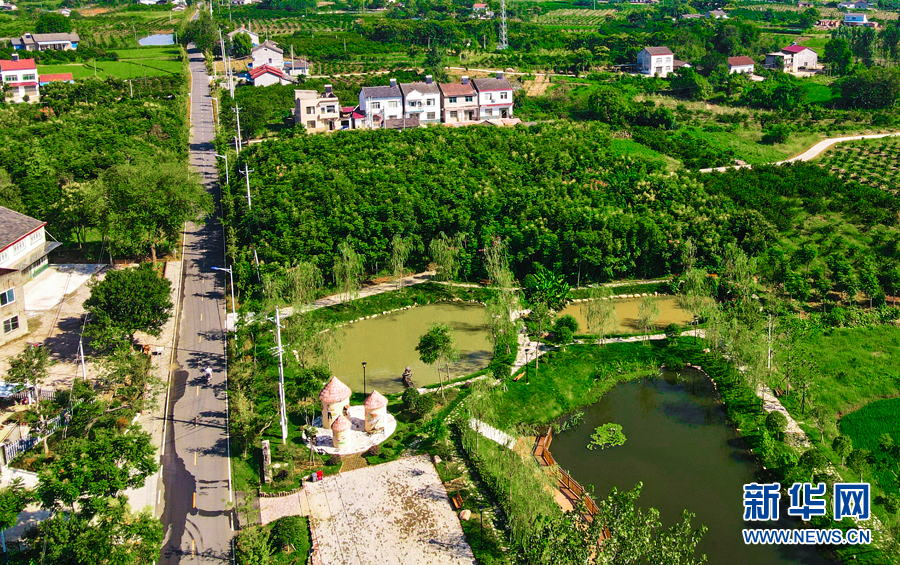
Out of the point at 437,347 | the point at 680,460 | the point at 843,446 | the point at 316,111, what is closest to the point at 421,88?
the point at 316,111

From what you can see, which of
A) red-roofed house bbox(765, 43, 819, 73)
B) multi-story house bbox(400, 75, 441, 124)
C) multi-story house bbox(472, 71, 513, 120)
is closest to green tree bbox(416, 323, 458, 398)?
multi-story house bbox(400, 75, 441, 124)

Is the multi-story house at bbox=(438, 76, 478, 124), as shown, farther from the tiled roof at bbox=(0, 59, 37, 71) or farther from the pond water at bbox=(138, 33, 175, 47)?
the pond water at bbox=(138, 33, 175, 47)

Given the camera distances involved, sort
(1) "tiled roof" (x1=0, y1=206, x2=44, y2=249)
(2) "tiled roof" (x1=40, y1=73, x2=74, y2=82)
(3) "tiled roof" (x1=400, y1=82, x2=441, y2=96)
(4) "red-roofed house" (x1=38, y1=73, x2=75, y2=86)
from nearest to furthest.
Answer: (1) "tiled roof" (x1=0, y1=206, x2=44, y2=249)
(3) "tiled roof" (x1=400, y1=82, x2=441, y2=96)
(4) "red-roofed house" (x1=38, y1=73, x2=75, y2=86)
(2) "tiled roof" (x1=40, y1=73, x2=74, y2=82)

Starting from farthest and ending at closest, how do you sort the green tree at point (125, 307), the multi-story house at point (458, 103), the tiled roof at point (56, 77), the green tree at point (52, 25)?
the green tree at point (52, 25)
the tiled roof at point (56, 77)
the multi-story house at point (458, 103)
the green tree at point (125, 307)

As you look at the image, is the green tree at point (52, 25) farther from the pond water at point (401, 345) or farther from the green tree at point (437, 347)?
the green tree at point (437, 347)

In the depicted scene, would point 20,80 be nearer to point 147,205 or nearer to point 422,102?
point 422,102

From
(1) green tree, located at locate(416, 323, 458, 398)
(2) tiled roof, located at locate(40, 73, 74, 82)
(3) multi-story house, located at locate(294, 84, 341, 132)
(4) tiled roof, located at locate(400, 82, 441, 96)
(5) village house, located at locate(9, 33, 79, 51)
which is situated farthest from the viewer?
(5) village house, located at locate(9, 33, 79, 51)

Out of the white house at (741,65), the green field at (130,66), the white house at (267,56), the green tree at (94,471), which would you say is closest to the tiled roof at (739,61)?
the white house at (741,65)
